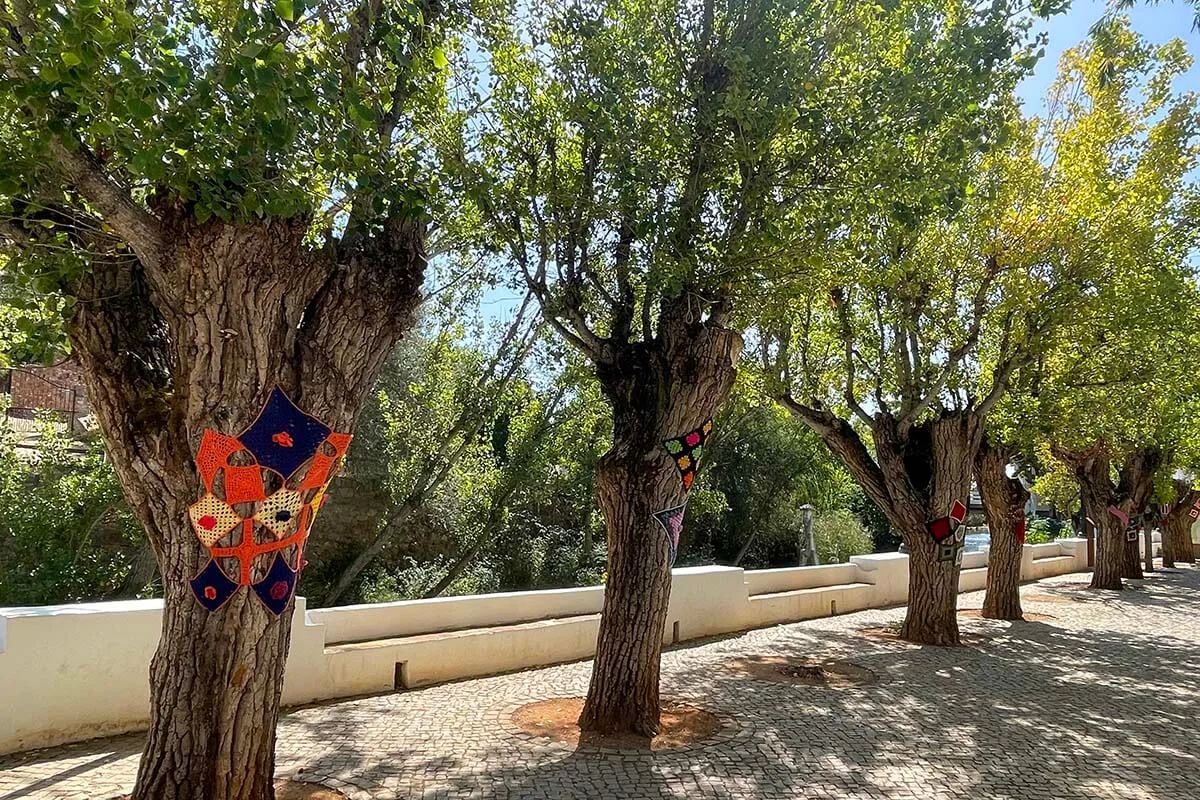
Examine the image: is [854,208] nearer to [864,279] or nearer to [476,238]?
[864,279]

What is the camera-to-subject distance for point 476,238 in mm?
7074

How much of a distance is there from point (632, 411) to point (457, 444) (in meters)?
8.00

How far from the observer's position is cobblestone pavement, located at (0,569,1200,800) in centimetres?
499

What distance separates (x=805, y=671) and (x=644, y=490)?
3.52 m

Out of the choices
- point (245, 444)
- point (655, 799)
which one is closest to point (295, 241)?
point (245, 444)

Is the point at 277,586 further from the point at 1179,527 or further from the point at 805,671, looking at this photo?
the point at 1179,527

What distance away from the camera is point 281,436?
4.03m

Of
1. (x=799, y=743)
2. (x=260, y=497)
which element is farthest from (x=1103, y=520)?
(x=260, y=497)

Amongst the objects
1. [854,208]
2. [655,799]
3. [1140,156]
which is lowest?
[655,799]

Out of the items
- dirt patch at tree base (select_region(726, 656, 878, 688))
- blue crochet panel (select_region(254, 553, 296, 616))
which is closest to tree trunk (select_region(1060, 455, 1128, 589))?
dirt patch at tree base (select_region(726, 656, 878, 688))

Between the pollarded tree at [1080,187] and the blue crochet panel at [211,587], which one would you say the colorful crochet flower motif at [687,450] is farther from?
the pollarded tree at [1080,187]

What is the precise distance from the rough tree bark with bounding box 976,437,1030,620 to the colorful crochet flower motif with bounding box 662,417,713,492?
7.96 m

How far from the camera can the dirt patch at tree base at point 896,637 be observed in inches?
405

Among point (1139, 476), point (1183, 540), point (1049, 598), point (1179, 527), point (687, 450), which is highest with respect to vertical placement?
point (1139, 476)
